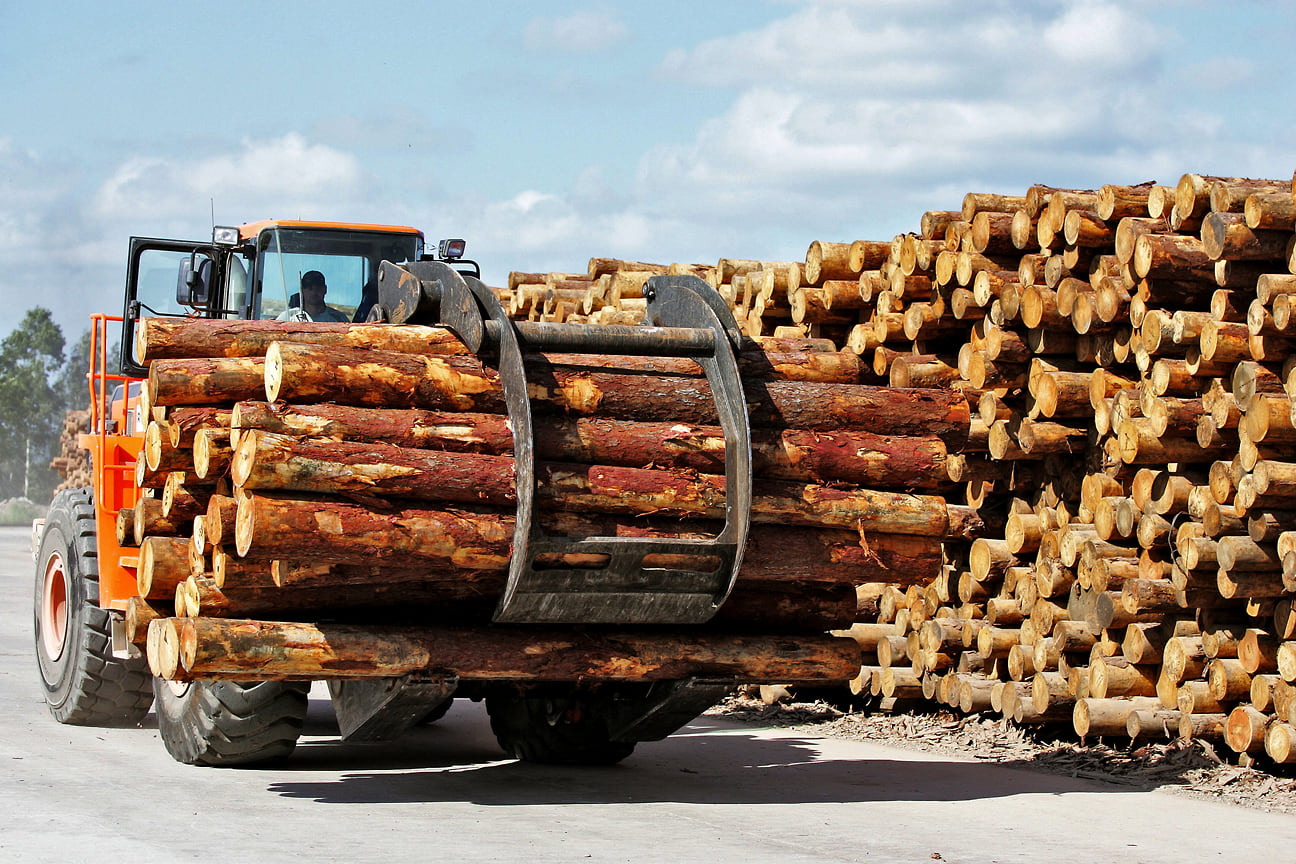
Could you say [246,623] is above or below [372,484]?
below

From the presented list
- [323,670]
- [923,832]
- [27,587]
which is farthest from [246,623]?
[27,587]

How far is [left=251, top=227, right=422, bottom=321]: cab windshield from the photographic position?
10.2m

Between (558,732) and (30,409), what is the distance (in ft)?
248

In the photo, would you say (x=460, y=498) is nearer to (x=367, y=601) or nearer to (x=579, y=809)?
(x=367, y=601)

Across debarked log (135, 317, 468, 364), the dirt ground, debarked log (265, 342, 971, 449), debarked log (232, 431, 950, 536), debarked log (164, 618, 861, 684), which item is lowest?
the dirt ground

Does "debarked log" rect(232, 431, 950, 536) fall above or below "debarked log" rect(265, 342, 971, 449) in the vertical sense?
below

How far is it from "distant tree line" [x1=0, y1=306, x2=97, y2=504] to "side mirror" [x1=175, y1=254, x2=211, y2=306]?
67.7 metres

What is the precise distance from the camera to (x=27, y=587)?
67.7 ft

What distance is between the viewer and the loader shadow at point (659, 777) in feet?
24.9

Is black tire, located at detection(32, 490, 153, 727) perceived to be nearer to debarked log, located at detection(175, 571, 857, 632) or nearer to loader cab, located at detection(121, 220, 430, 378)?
loader cab, located at detection(121, 220, 430, 378)

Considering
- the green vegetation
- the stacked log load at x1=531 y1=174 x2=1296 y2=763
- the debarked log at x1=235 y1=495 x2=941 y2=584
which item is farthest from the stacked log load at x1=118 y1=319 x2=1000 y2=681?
the green vegetation

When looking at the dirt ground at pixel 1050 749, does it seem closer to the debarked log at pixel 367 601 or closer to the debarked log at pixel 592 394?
the debarked log at pixel 592 394

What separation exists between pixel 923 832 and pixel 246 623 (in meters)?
3.17

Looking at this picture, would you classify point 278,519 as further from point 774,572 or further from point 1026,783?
point 1026,783
